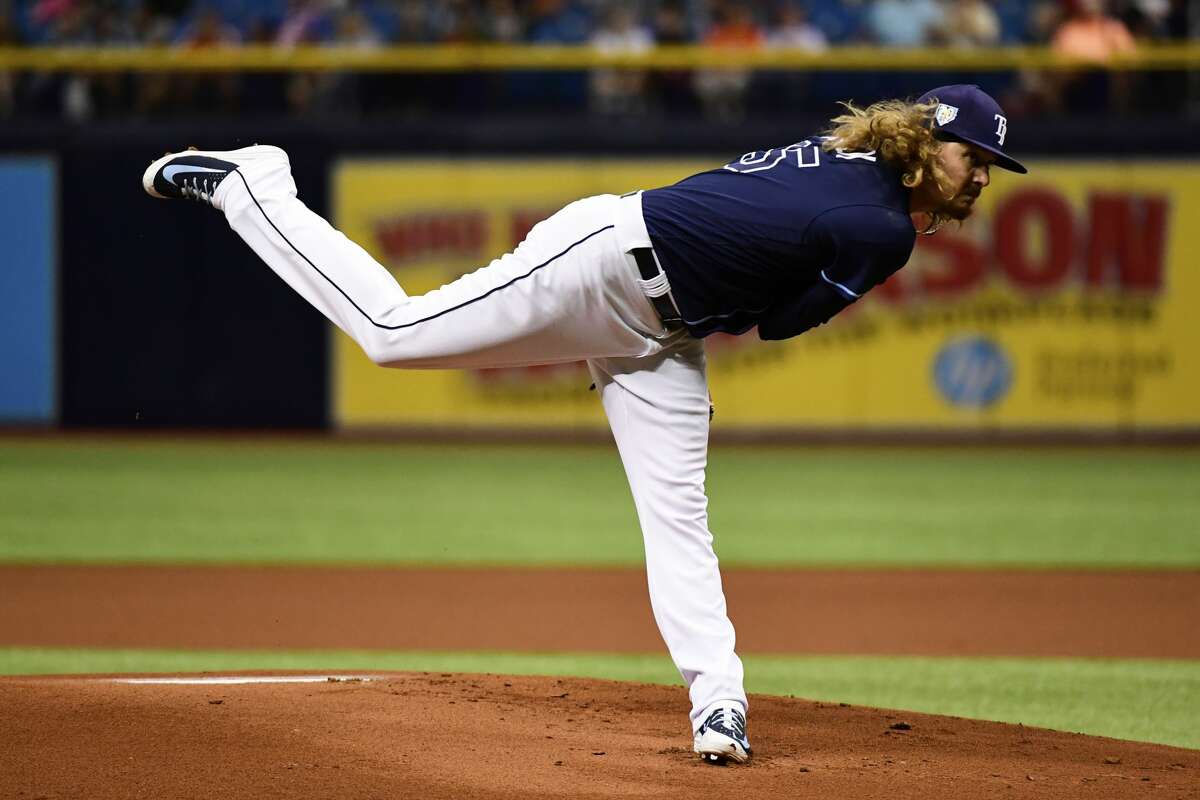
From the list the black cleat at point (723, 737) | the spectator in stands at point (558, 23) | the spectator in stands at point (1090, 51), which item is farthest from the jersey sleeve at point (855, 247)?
the spectator in stands at point (558, 23)

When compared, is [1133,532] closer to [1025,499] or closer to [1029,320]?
[1025,499]

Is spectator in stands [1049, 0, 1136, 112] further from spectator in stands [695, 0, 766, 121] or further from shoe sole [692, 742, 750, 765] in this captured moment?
shoe sole [692, 742, 750, 765]

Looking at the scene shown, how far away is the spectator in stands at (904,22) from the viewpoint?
47.5 feet

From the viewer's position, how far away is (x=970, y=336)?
561 inches

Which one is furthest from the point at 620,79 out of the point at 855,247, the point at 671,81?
the point at 855,247

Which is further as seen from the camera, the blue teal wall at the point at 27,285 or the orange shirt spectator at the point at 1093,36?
the blue teal wall at the point at 27,285

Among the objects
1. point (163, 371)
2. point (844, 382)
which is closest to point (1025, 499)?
point (844, 382)

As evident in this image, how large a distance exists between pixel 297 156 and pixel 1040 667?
9737mm

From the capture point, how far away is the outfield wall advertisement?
1419cm

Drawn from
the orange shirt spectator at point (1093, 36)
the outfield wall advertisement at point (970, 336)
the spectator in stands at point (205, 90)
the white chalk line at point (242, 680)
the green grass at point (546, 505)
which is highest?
the orange shirt spectator at point (1093, 36)

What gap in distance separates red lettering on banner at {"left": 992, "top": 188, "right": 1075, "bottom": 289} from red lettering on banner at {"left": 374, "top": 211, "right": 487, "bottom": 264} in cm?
442

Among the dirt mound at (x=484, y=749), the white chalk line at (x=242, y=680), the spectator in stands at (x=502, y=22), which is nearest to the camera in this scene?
the dirt mound at (x=484, y=749)

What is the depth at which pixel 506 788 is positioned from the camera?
12.7 ft

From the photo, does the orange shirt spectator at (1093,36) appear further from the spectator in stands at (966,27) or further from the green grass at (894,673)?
the green grass at (894,673)
